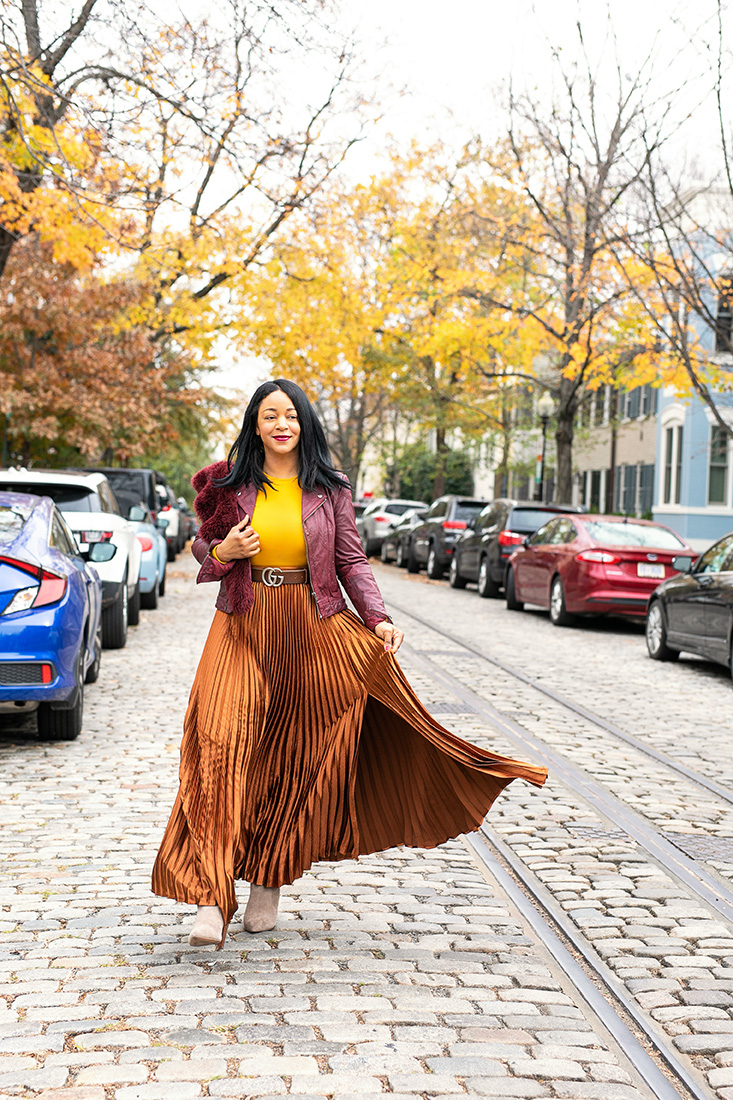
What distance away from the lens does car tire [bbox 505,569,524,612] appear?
66.2 ft

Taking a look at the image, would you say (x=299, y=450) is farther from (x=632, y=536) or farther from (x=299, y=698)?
(x=632, y=536)

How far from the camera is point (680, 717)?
1025 centimetres

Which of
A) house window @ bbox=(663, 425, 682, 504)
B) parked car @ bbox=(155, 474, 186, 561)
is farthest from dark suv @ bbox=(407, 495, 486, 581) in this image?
house window @ bbox=(663, 425, 682, 504)

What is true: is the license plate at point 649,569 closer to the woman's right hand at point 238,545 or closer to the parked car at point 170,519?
the parked car at point 170,519

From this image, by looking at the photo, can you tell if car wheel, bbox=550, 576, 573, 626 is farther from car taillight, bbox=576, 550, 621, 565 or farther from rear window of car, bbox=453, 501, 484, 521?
rear window of car, bbox=453, 501, 484, 521

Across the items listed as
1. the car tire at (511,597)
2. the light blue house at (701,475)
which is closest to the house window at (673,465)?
the light blue house at (701,475)

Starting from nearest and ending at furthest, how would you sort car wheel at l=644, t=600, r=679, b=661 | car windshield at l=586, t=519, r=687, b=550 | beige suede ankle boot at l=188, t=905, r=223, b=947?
beige suede ankle boot at l=188, t=905, r=223, b=947
car wheel at l=644, t=600, r=679, b=661
car windshield at l=586, t=519, r=687, b=550

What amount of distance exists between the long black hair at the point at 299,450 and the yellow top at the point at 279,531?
0.07 m

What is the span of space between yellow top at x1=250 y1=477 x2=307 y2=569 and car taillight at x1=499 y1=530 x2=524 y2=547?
1736cm

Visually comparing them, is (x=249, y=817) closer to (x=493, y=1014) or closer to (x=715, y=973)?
(x=493, y=1014)

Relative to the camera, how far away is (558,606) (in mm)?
17938

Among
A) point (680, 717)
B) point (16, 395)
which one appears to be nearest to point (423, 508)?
point (16, 395)

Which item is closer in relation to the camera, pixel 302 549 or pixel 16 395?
pixel 302 549

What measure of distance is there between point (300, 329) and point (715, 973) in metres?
25.6
